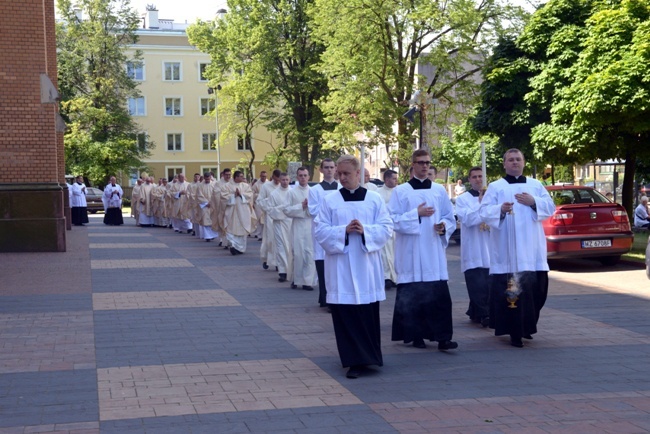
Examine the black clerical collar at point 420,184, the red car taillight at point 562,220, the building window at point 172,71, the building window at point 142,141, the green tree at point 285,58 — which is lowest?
the red car taillight at point 562,220

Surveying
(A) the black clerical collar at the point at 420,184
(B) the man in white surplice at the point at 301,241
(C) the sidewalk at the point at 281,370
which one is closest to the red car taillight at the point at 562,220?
(C) the sidewalk at the point at 281,370

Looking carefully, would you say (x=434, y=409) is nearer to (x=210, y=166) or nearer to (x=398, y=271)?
(x=398, y=271)

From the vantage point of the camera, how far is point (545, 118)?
75.8 ft

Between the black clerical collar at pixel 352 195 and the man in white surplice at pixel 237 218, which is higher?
the black clerical collar at pixel 352 195

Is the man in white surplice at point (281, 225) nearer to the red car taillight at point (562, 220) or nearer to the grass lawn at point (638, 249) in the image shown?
the red car taillight at point (562, 220)

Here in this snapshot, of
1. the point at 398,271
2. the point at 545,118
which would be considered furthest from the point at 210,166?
the point at 398,271

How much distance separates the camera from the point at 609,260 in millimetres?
18750

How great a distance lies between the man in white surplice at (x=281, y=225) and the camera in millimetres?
16703

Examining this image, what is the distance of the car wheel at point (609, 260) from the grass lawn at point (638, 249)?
2.12 feet

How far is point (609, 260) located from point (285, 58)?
34.4 meters

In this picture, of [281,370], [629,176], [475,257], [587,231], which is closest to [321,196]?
[475,257]

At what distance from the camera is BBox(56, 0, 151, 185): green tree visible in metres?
63.2

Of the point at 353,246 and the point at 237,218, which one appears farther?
the point at 237,218

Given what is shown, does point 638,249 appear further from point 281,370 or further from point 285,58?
point 285,58
